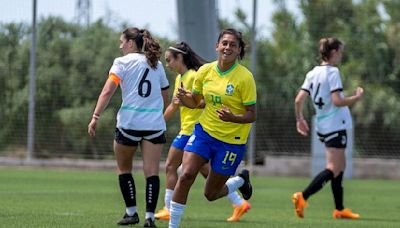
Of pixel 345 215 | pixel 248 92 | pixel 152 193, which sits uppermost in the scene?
pixel 248 92

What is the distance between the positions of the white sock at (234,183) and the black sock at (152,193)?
0.67m

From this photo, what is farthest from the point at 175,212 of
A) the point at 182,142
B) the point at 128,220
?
the point at 182,142

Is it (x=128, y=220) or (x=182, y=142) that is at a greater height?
(x=182, y=142)

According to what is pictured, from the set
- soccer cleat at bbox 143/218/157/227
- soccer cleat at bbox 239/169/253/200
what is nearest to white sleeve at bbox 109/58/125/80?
soccer cleat at bbox 143/218/157/227

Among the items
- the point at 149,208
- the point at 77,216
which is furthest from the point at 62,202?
the point at 149,208

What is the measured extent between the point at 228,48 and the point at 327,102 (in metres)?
4.03

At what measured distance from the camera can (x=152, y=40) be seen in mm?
9539

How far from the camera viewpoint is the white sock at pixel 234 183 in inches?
376

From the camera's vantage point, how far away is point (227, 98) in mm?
8375

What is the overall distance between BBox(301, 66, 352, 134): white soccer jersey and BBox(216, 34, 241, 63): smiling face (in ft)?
12.4

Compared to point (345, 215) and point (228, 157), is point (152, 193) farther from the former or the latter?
point (345, 215)

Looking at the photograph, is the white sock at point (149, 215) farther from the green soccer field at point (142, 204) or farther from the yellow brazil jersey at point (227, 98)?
the yellow brazil jersey at point (227, 98)

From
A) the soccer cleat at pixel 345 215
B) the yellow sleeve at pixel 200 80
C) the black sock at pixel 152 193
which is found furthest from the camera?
the soccer cleat at pixel 345 215

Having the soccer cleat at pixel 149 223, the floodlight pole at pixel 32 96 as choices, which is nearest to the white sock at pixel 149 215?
the soccer cleat at pixel 149 223
